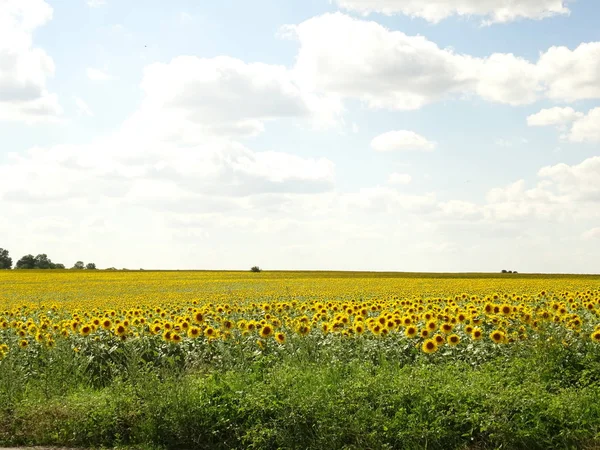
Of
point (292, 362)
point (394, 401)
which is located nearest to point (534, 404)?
point (394, 401)

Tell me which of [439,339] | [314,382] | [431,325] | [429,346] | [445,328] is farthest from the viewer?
A: [431,325]

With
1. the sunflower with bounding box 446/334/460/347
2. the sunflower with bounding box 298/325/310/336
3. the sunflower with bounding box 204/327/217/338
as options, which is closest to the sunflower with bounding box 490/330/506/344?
the sunflower with bounding box 446/334/460/347

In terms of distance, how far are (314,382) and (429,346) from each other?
7.45 feet

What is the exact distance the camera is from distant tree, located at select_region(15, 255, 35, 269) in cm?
9672

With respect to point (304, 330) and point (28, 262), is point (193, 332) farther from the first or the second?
point (28, 262)

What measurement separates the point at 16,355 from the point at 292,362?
465 cm

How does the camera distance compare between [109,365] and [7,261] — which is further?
[7,261]

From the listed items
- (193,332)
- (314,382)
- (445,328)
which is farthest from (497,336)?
(193,332)

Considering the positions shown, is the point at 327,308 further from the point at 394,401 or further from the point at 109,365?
the point at 394,401

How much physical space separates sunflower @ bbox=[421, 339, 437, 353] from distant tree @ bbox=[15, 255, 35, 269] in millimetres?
94463

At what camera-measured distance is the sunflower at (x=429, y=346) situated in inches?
397

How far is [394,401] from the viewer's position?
7.93 meters

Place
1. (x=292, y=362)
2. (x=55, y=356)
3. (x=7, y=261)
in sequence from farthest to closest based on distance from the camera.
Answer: (x=7, y=261), (x=55, y=356), (x=292, y=362)

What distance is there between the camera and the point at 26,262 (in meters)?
97.4
